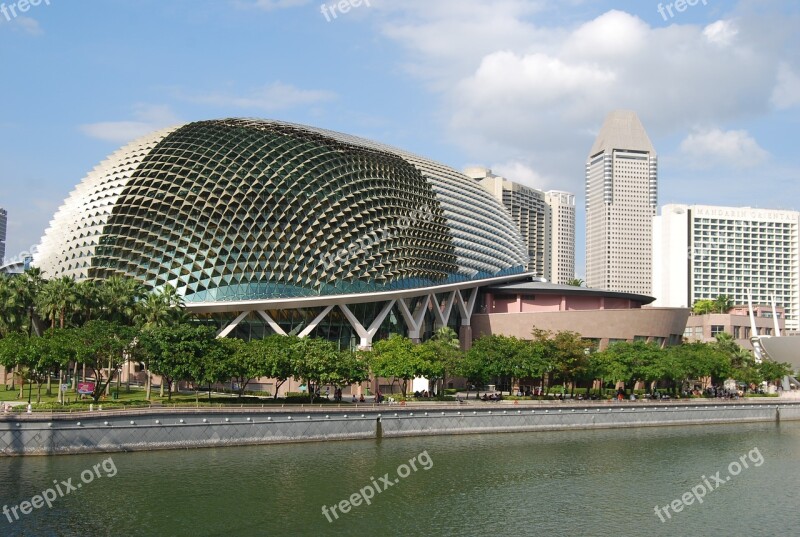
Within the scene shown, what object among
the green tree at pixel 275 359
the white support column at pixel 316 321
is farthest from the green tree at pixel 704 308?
the green tree at pixel 275 359

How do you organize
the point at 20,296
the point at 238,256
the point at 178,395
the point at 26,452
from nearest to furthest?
the point at 26,452
the point at 178,395
the point at 20,296
the point at 238,256

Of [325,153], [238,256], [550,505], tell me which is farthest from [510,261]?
[550,505]

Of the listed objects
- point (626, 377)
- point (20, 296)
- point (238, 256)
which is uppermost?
point (238, 256)

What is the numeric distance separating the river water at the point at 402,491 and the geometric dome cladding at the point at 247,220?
94.7 ft

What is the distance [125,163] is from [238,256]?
19.0 m

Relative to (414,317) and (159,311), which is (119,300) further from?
(414,317)

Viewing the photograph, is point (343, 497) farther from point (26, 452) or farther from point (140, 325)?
point (140, 325)

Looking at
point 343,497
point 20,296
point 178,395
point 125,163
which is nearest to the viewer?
point 343,497

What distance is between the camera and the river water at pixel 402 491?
3381cm

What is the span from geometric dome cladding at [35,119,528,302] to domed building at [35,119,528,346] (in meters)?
0.14

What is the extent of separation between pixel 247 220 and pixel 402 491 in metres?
43.4

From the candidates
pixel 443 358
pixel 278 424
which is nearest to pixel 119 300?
pixel 278 424

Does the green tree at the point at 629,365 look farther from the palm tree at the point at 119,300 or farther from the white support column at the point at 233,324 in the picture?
the palm tree at the point at 119,300

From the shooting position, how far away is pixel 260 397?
2569 inches
